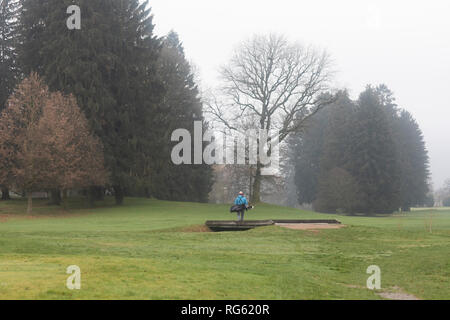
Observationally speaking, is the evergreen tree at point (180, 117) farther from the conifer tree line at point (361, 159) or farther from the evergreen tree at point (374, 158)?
the evergreen tree at point (374, 158)

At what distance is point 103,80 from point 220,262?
34.3m

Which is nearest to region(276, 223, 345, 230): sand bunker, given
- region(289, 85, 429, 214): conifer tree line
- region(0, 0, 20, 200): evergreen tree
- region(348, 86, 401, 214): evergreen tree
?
region(289, 85, 429, 214): conifer tree line

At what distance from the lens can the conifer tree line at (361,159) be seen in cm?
6575

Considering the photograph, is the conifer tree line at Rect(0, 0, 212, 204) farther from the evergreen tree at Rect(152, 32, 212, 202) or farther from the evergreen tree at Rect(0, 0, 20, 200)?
the evergreen tree at Rect(152, 32, 212, 202)

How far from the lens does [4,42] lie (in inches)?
2066

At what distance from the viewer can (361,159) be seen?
68062 mm

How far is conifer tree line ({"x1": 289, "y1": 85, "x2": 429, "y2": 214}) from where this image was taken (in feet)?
216

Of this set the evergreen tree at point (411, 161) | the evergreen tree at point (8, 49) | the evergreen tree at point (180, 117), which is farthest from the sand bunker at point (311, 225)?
the evergreen tree at point (411, 161)

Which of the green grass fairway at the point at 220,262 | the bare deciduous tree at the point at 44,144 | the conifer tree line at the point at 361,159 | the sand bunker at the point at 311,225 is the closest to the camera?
the green grass fairway at the point at 220,262

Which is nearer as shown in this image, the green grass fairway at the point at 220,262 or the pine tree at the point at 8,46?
the green grass fairway at the point at 220,262

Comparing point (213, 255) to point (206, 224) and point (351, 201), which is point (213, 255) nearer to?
point (206, 224)

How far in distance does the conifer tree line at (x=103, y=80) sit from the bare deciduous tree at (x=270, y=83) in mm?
6756

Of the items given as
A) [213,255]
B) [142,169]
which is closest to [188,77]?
[142,169]
